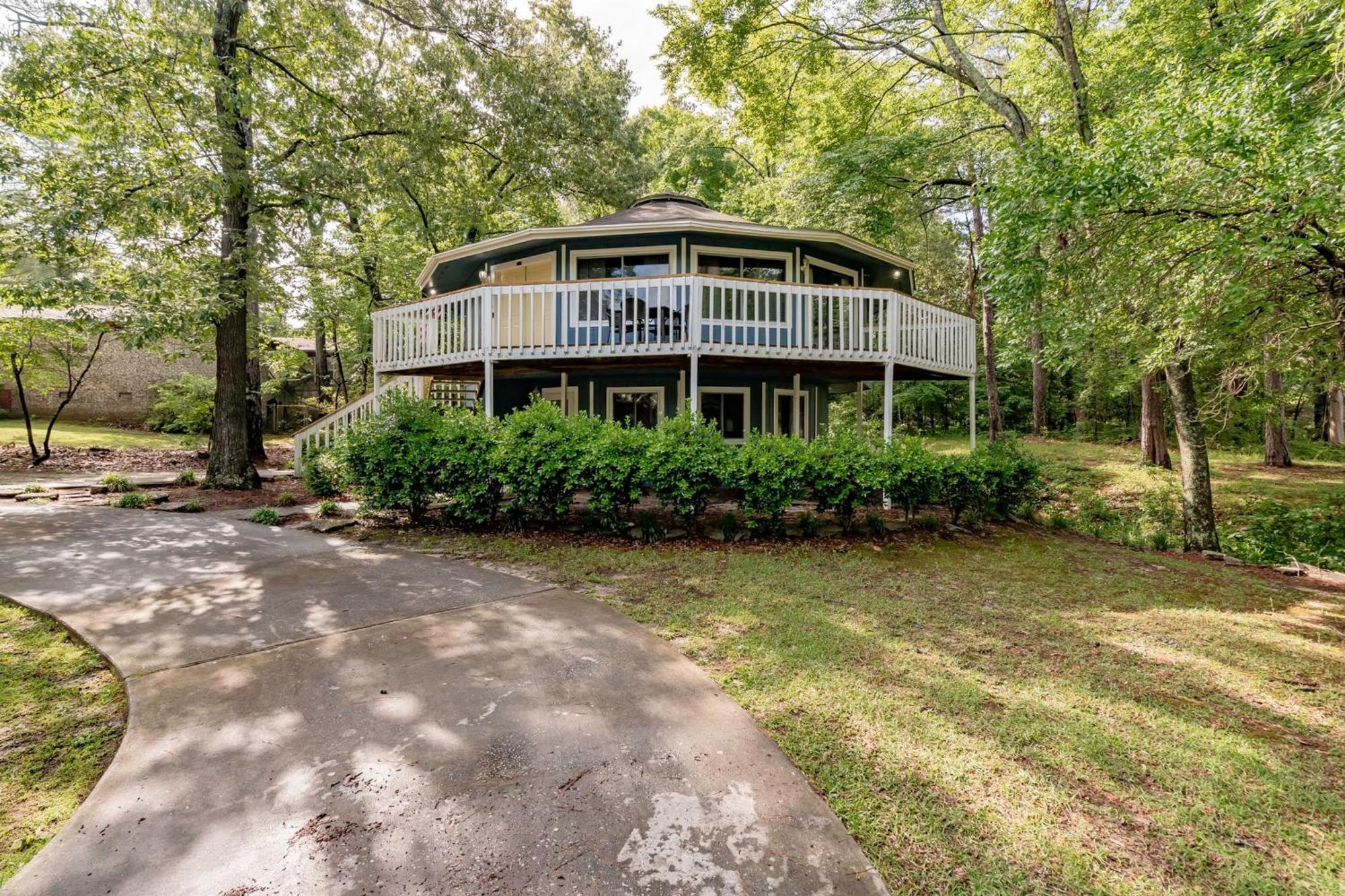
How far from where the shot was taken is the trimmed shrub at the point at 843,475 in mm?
6738

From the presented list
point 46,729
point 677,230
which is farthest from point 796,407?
point 46,729

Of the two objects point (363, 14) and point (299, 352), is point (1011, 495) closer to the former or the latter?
point (363, 14)

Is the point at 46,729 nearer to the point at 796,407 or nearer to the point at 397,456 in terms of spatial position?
the point at 397,456

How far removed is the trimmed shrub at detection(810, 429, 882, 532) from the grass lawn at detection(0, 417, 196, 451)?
18263mm

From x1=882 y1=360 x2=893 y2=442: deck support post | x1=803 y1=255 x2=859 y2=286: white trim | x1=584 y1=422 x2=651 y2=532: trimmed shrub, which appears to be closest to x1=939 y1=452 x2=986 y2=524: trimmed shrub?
x1=882 y1=360 x2=893 y2=442: deck support post

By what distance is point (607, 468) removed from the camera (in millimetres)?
6559

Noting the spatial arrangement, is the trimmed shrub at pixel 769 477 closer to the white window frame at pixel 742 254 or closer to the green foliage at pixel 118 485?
the white window frame at pixel 742 254

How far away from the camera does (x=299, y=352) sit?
55.4ft

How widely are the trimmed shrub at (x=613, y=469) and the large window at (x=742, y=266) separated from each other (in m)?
5.26

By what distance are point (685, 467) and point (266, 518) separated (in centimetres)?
585

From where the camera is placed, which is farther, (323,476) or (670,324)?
(323,476)

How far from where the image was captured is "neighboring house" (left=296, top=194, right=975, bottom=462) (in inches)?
348

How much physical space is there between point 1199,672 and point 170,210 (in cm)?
1238

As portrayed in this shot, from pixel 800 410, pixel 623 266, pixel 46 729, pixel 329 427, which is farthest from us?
pixel 800 410
